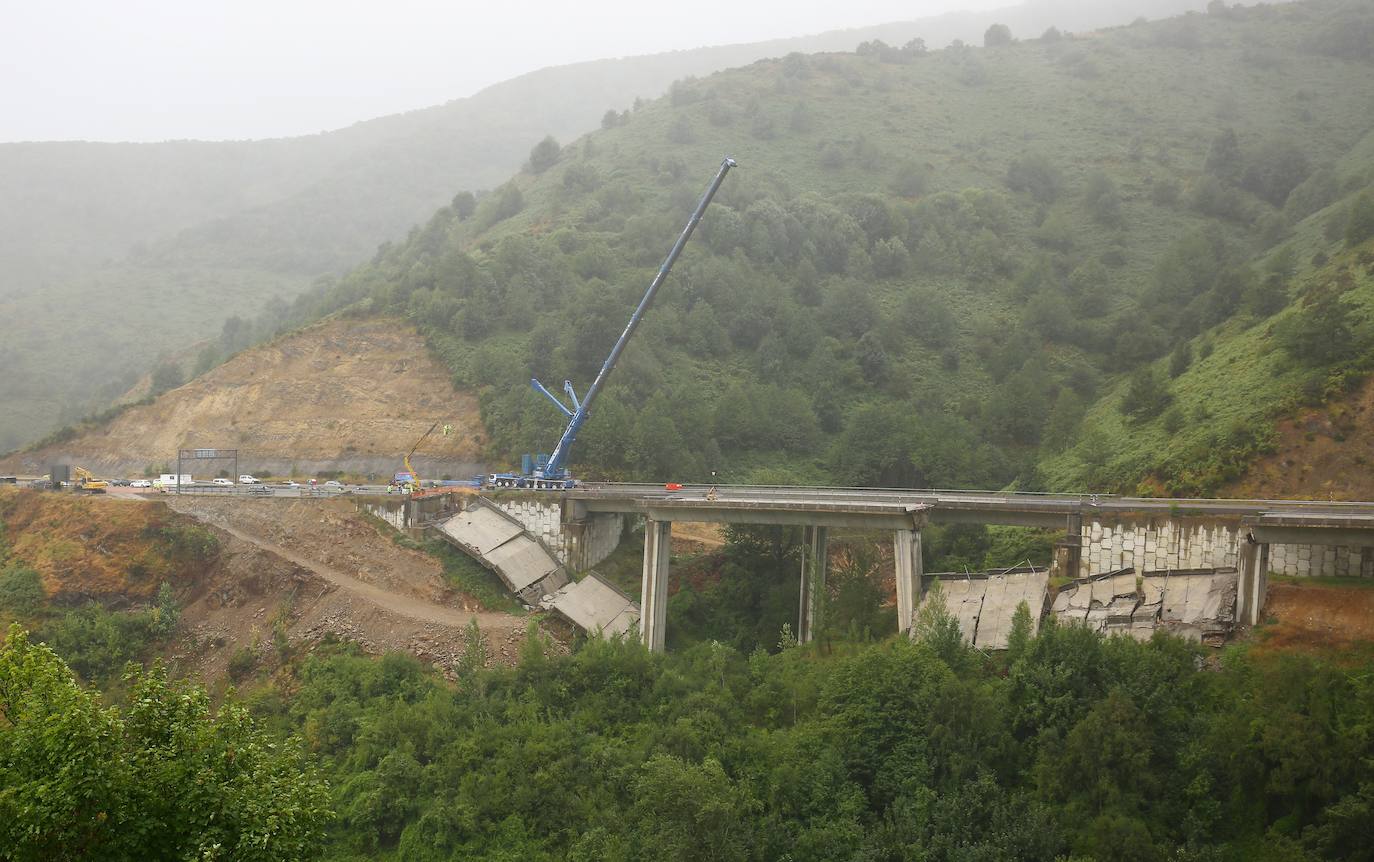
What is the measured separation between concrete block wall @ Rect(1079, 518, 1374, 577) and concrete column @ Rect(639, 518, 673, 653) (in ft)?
60.1

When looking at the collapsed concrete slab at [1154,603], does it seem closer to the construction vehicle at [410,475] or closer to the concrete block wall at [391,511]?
the concrete block wall at [391,511]

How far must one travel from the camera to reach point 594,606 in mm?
53812

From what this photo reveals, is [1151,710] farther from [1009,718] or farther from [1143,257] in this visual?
[1143,257]

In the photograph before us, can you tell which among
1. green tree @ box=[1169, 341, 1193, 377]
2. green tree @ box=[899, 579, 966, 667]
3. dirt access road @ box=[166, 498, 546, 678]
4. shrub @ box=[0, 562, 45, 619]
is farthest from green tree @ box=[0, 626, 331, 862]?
green tree @ box=[1169, 341, 1193, 377]

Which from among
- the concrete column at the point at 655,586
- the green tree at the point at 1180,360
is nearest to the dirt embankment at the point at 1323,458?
the green tree at the point at 1180,360

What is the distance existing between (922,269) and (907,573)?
5291cm

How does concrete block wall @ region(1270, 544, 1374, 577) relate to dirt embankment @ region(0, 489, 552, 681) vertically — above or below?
above

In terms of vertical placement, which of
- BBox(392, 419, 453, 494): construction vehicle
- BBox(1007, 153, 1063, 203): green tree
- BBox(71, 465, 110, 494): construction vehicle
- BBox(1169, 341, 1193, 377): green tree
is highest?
BBox(1007, 153, 1063, 203): green tree

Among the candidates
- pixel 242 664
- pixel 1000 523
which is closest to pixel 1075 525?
pixel 1000 523

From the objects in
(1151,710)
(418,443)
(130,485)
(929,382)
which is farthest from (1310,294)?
(130,485)

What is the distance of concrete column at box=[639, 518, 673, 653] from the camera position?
5144cm

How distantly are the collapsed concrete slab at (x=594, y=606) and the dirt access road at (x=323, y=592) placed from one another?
7.27 feet

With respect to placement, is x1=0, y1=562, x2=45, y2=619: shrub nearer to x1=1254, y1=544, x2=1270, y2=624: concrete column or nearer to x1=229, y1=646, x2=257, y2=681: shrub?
x1=229, y1=646, x2=257, y2=681: shrub

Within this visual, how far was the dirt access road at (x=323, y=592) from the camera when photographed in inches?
2012
